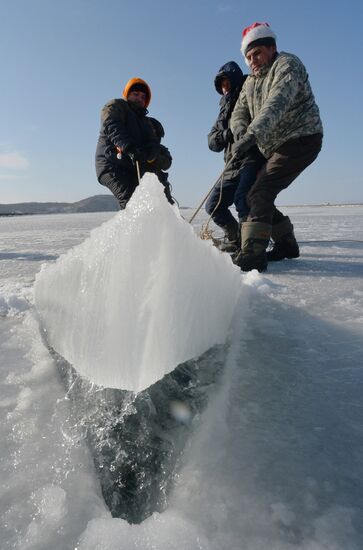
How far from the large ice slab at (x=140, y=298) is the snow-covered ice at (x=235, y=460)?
0.14m

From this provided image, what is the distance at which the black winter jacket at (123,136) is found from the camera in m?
3.94

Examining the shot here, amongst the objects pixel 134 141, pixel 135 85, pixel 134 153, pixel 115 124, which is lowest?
pixel 134 153

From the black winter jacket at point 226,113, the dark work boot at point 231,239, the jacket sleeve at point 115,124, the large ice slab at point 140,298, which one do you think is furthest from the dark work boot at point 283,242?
the large ice slab at point 140,298

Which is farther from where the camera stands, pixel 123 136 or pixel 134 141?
pixel 134 141

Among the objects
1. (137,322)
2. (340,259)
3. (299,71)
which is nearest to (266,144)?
(299,71)

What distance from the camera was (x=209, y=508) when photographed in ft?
2.76

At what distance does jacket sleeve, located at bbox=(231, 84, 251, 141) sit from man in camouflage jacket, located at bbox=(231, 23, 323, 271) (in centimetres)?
19

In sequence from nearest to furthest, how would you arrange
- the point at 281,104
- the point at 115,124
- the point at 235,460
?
1. the point at 235,460
2. the point at 281,104
3. the point at 115,124

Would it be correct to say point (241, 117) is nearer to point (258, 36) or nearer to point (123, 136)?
point (258, 36)

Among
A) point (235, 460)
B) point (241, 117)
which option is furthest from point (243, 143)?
point (235, 460)

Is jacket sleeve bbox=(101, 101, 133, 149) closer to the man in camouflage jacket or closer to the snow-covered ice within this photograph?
the man in camouflage jacket

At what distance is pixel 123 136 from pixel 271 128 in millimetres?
1554

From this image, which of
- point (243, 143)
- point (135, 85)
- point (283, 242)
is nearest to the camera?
point (243, 143)

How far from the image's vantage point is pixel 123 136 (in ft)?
12.7
